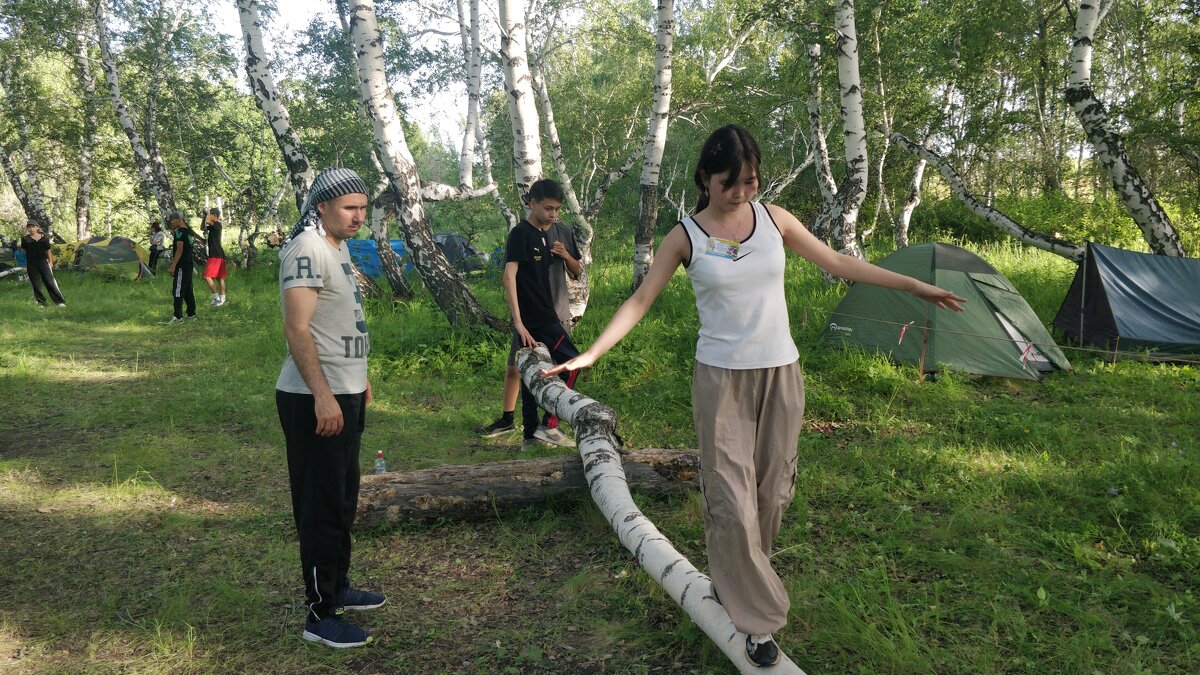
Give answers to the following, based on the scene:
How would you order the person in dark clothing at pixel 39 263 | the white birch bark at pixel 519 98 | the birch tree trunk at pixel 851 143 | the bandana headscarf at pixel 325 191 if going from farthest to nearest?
the person in dark clothing at pixel 39 263, the birch tree trunk at pixel 851 143, the white birch bark at pixel 519 98, the bandana headscarf at pixel 325 191

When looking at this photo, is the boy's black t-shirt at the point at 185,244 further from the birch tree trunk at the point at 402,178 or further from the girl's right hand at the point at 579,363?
the girl's right hand at the point at 579,363

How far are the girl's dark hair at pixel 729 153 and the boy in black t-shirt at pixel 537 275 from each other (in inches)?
91.5

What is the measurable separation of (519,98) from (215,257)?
690 cm

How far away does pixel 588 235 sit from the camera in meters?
10.2

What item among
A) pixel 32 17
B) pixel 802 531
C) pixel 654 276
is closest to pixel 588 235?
pixel 802 531

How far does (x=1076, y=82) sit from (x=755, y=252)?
7995 millimetres

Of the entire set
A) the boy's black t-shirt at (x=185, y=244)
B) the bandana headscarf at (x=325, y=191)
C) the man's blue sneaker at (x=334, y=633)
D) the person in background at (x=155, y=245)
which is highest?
the person in background at (x=155, y=245)

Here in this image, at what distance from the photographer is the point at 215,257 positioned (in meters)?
11.8

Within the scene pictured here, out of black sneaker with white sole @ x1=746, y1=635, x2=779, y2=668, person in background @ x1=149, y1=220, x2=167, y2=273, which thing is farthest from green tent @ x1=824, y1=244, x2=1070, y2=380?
person in background @ x1=149, y1=220, x2=167, y2=273

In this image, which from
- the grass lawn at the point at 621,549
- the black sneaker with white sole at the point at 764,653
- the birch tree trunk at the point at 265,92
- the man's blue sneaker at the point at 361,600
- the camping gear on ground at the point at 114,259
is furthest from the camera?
the camping gear on ground at the point at 114,259

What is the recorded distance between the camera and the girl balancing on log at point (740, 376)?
2.47 metres

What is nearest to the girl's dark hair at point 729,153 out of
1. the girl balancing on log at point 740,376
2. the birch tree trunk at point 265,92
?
the girl balancing on log at point 740,376

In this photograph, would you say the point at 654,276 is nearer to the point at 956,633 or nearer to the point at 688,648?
the point at 688,648

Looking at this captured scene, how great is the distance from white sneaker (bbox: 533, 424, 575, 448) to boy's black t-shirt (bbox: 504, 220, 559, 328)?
0.84 metres
